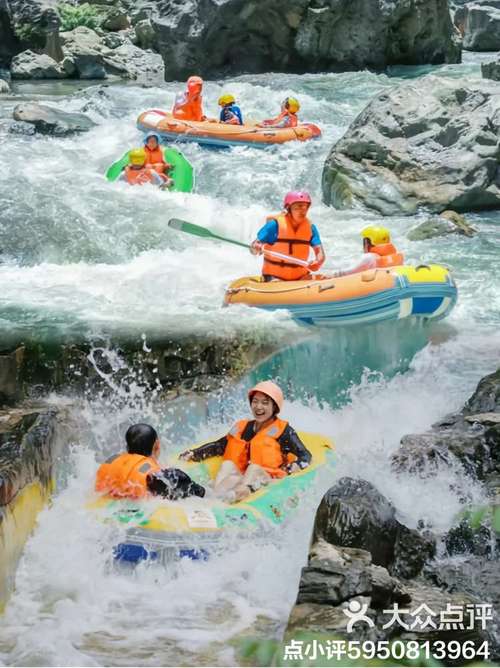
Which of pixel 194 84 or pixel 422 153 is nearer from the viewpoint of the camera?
pixel 422 153

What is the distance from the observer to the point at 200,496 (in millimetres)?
5328

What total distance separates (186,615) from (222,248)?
663cm

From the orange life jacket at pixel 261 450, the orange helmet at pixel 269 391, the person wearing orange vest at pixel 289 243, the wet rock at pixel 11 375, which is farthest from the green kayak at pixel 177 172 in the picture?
the orange life jacket at pixel 261 450

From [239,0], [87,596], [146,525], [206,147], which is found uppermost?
[239,0]

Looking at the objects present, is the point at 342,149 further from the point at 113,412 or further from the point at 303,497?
the point at 303,497

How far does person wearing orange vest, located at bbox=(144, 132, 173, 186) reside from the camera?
12.6 m

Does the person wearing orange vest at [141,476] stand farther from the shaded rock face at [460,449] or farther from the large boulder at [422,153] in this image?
the large boulder at [422,153]

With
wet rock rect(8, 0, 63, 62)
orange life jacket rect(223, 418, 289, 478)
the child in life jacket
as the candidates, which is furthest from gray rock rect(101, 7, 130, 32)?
orange life jacket rect(223, 418, 289, 478)

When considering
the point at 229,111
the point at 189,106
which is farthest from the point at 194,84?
the point at 229,111

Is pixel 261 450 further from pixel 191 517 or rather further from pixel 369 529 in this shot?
pixel 369 529

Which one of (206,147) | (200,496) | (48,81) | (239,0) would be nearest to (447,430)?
(200,496)

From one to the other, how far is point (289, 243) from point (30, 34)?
652 inches

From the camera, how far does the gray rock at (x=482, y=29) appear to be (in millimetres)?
23969

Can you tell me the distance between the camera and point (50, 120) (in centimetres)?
1516
